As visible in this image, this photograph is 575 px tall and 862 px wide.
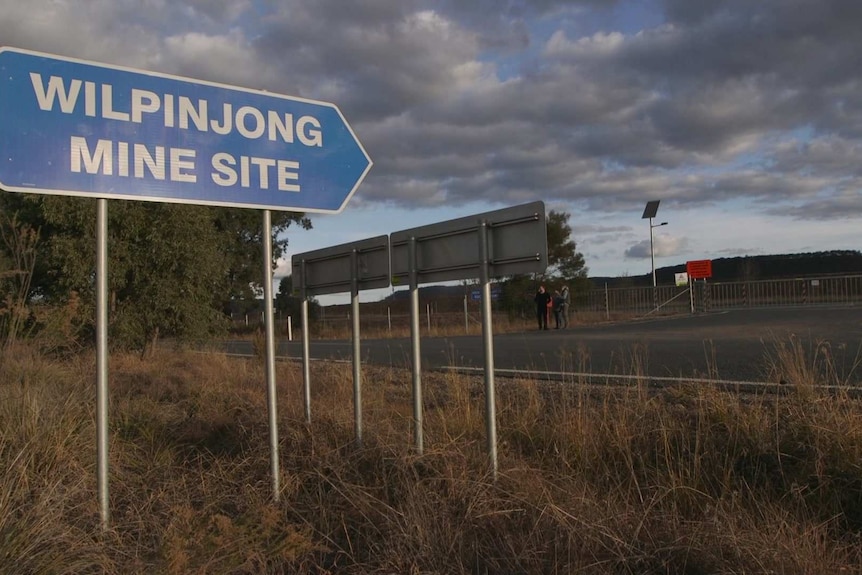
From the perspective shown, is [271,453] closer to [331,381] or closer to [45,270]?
[331,381]

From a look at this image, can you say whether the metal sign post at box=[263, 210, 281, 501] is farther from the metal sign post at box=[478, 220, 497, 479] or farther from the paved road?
the paved road

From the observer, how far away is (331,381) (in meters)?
7.77

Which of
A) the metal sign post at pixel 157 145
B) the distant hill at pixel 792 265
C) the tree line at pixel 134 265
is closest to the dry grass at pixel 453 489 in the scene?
the metal sign post at pixel 157 145

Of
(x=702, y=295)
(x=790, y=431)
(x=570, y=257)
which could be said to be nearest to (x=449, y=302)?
(x=570, y=257)

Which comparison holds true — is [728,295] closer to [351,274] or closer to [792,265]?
[351,274]

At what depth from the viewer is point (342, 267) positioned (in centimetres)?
553

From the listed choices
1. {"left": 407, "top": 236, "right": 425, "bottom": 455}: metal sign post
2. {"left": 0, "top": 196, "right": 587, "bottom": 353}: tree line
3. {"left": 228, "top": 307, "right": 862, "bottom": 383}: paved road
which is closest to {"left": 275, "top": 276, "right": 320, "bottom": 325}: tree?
{"left": 228, "top": 307, "right": 862, "bottom": 383}: paved road

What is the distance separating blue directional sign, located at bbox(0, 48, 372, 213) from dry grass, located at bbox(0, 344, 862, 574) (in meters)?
1.60

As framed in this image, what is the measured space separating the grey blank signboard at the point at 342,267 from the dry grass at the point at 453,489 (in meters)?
0.99

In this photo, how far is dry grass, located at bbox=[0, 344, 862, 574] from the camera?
3.14m

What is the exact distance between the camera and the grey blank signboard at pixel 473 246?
3.79 metres

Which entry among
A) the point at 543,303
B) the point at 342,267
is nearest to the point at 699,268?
the point at 543,303

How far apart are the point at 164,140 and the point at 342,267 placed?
1.85m

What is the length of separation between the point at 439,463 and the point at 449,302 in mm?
45407
